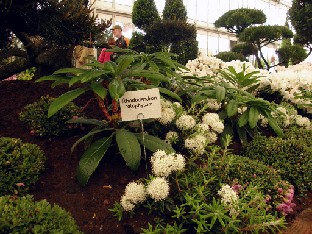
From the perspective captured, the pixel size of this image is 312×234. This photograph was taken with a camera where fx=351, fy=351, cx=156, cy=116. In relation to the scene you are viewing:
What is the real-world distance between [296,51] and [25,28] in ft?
32.2

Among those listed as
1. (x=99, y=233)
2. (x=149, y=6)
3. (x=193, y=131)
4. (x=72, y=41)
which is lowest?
(x=99, y=233)

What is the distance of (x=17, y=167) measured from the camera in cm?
180

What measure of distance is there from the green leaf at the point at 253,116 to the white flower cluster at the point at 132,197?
1.19 meters

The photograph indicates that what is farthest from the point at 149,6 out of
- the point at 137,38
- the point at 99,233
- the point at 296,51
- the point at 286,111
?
the point at 99,233

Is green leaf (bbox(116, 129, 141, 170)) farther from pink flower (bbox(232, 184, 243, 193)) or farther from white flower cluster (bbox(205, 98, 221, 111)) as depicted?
white flower cluster (bbox(205, 98, 221, 111))

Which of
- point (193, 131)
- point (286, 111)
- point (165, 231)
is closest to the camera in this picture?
point (165, 231)

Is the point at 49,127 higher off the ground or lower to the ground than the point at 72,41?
lower

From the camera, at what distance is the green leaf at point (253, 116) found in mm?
2556

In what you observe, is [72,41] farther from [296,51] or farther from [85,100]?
[296,51]

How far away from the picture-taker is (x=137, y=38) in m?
8.62

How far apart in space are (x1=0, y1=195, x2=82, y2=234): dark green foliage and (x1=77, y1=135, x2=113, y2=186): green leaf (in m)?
0.53

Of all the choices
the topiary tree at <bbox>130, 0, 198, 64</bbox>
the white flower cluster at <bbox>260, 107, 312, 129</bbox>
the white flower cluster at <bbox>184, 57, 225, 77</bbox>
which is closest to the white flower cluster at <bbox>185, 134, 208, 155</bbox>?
the white flower cluster at <bbox>260, 107, 312, 129</bbox>

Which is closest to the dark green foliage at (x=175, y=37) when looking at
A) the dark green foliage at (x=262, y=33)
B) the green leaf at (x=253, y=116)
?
the dark green foliage at (x=262, y=33)

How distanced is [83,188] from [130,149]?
334 millimetres
